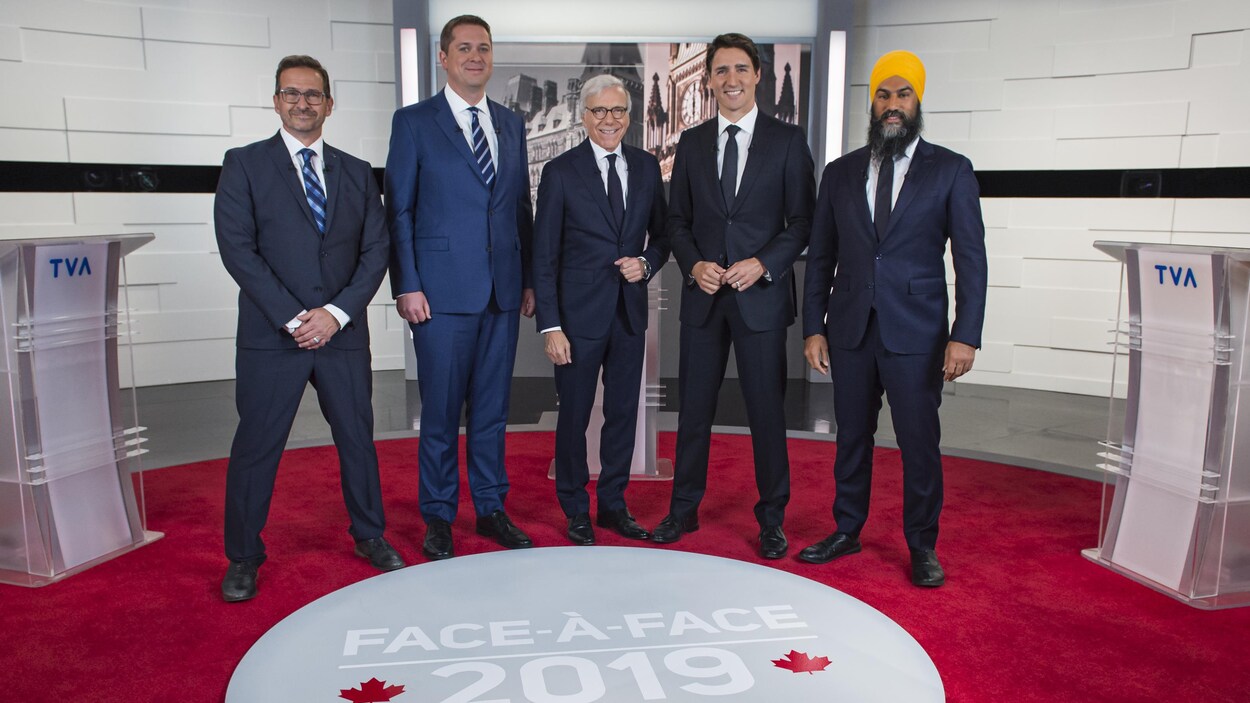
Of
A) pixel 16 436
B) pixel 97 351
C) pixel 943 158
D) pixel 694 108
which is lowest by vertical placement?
pixel 16 436

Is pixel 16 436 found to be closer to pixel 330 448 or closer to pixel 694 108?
pixel 330 448

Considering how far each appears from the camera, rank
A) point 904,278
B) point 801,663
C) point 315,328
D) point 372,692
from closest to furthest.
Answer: point 372,692, point 801,663, point 315,328, point 904,278

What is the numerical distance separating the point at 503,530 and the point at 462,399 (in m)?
0.46

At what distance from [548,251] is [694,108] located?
10.5ft

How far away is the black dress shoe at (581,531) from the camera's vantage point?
306 centimetres

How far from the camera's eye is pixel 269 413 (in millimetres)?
2641

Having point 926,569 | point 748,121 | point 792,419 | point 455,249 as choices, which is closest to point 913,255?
point 748,121

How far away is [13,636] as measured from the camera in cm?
237

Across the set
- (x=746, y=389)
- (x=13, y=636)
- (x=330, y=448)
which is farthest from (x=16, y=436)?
(x=746, y=389)

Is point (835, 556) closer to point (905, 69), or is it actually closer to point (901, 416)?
point (901, 416)

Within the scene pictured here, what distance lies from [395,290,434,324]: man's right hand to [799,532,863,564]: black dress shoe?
1.43 meters

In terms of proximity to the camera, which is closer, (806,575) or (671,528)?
(806,575)

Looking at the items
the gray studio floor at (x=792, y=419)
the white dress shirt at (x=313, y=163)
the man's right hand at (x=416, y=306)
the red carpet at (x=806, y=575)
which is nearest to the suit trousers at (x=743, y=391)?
the red carpet at (x=806, y=575)

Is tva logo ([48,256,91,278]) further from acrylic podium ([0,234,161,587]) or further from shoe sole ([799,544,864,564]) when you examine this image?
shoe sole ([799,544,864,564])
